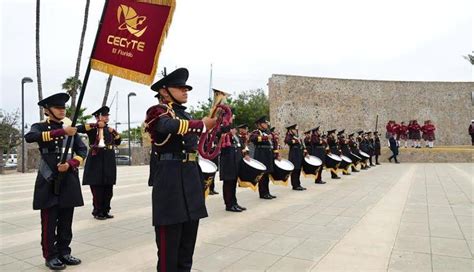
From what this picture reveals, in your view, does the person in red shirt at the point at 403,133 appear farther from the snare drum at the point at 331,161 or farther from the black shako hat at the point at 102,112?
the black shako hat at the point at 102,112

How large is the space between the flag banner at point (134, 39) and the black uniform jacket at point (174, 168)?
0.92 m

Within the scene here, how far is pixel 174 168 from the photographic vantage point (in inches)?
114

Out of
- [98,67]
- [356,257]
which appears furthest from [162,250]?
[356,257]

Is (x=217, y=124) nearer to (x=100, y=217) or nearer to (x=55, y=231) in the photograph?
(x=55, y=231)

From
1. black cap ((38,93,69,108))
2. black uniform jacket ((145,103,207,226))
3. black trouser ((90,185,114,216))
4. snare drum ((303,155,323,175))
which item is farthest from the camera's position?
snare drum ((303,155,323,175))

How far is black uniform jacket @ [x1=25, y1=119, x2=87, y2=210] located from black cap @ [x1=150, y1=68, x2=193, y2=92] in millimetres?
1466

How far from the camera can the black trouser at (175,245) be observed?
9.23 feet

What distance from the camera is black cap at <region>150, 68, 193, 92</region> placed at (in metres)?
2.98

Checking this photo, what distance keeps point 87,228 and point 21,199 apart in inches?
166

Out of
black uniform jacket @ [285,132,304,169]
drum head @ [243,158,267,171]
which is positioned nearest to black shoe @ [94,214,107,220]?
drum head @ [243,158,267,171]

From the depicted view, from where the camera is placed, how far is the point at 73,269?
3.78 metres

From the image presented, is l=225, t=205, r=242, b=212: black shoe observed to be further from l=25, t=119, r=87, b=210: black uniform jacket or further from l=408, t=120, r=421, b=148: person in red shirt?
l=408, t=120, r=421, b=148: person in red shirt

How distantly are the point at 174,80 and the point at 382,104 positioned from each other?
32.2 meters

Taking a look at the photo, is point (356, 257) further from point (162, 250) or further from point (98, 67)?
point (98, 67)
